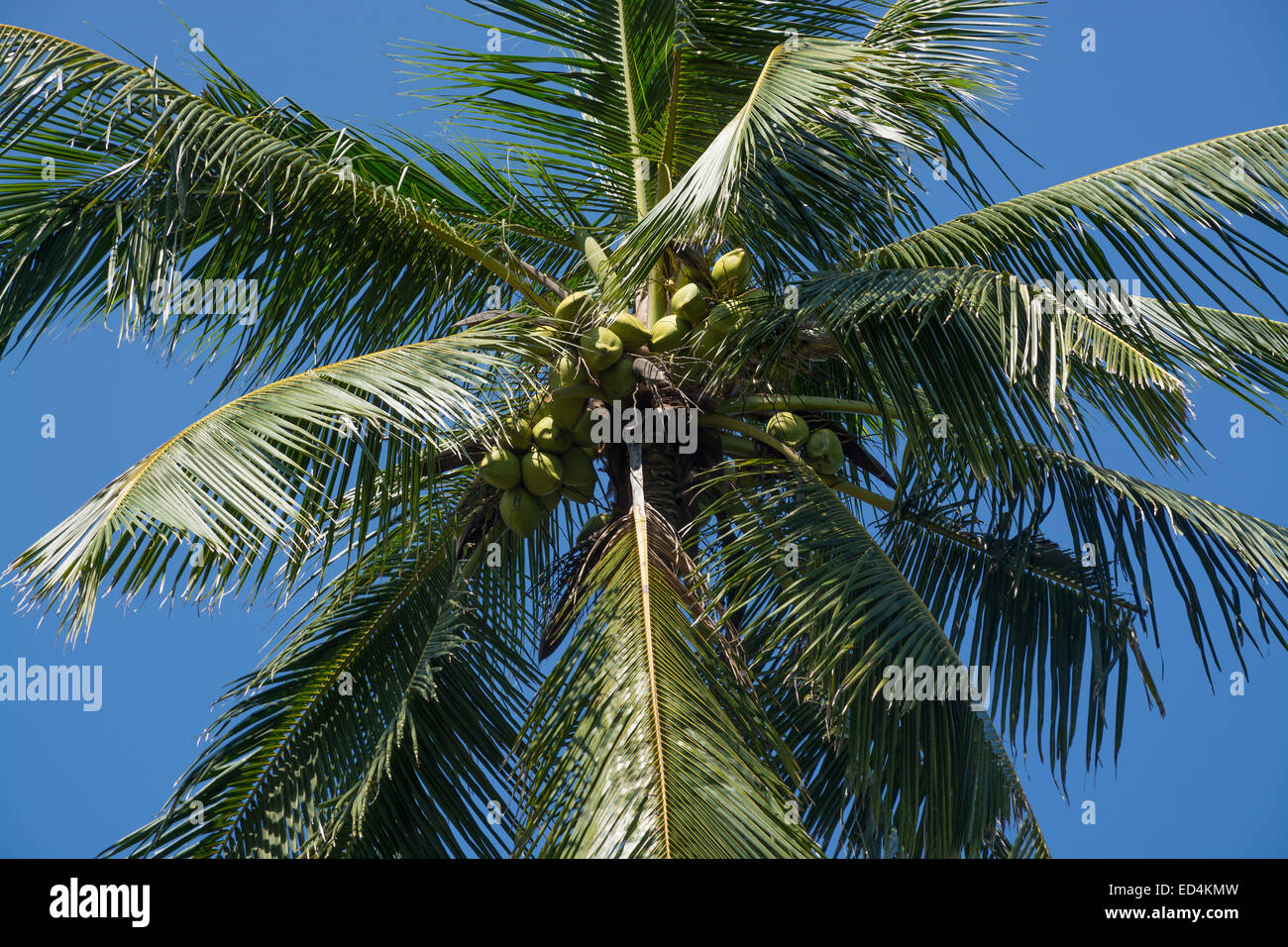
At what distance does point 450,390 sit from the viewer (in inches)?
223

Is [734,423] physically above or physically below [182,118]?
below

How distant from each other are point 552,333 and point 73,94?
2403mm

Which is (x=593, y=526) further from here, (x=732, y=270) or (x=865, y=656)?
(x=865, y=656)

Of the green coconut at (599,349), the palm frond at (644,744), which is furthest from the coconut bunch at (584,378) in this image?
the palm frond at (644,744)

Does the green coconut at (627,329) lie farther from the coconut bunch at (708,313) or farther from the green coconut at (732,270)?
the green coconut at (732,270)

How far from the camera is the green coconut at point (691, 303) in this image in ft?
22.2

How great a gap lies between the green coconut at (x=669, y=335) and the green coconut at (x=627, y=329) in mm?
194

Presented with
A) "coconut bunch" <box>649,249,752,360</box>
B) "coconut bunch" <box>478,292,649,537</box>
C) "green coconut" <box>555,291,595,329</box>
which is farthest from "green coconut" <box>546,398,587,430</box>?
"coconut bunch" <box>649,249,752,360</box>

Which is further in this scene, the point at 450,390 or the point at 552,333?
the point at 552,333

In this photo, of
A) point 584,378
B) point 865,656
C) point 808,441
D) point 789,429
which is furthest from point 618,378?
point 865,656

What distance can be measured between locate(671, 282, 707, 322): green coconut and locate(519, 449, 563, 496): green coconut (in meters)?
0.93

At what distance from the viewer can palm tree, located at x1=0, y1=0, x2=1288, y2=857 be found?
5605mm
